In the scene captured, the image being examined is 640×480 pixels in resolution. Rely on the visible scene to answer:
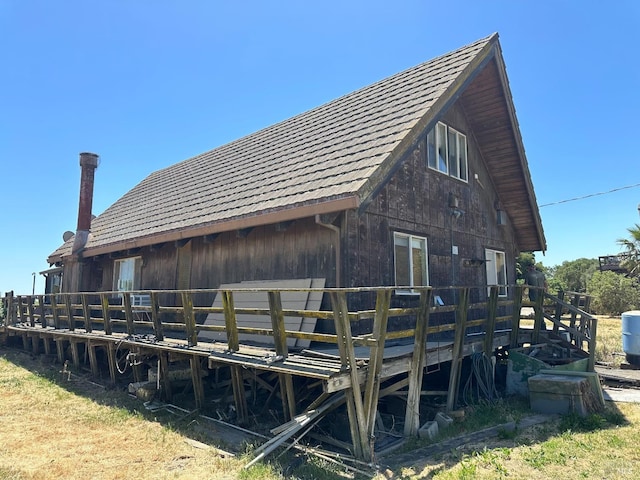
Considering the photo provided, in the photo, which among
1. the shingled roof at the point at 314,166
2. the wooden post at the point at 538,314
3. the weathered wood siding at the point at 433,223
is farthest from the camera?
the wooden post at the point at 538,314

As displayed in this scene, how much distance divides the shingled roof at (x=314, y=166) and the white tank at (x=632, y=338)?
130 inches

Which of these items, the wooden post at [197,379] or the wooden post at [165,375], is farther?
the wooden post at [165,375]

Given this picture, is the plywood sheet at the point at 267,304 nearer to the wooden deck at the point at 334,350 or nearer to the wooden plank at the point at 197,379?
the wooden deck at the point at 334,350

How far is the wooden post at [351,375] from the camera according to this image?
541cm

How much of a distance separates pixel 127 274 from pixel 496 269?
11.0 meters

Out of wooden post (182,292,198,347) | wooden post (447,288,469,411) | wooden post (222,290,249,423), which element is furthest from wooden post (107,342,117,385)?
wooden post (447,288,469,411)

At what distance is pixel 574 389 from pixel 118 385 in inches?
355

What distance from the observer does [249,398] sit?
321 inches

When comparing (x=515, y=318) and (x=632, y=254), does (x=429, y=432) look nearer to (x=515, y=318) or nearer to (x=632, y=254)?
(x=515, y=318)

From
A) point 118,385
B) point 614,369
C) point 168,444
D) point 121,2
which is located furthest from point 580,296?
point 121,2

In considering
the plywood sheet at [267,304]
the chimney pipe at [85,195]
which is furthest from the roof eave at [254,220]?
the chimney pipe at [85,195]

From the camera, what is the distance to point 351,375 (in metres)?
5.46

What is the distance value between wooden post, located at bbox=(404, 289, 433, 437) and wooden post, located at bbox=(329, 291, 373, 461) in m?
1.30

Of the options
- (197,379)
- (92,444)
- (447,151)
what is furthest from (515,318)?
(92,444)
